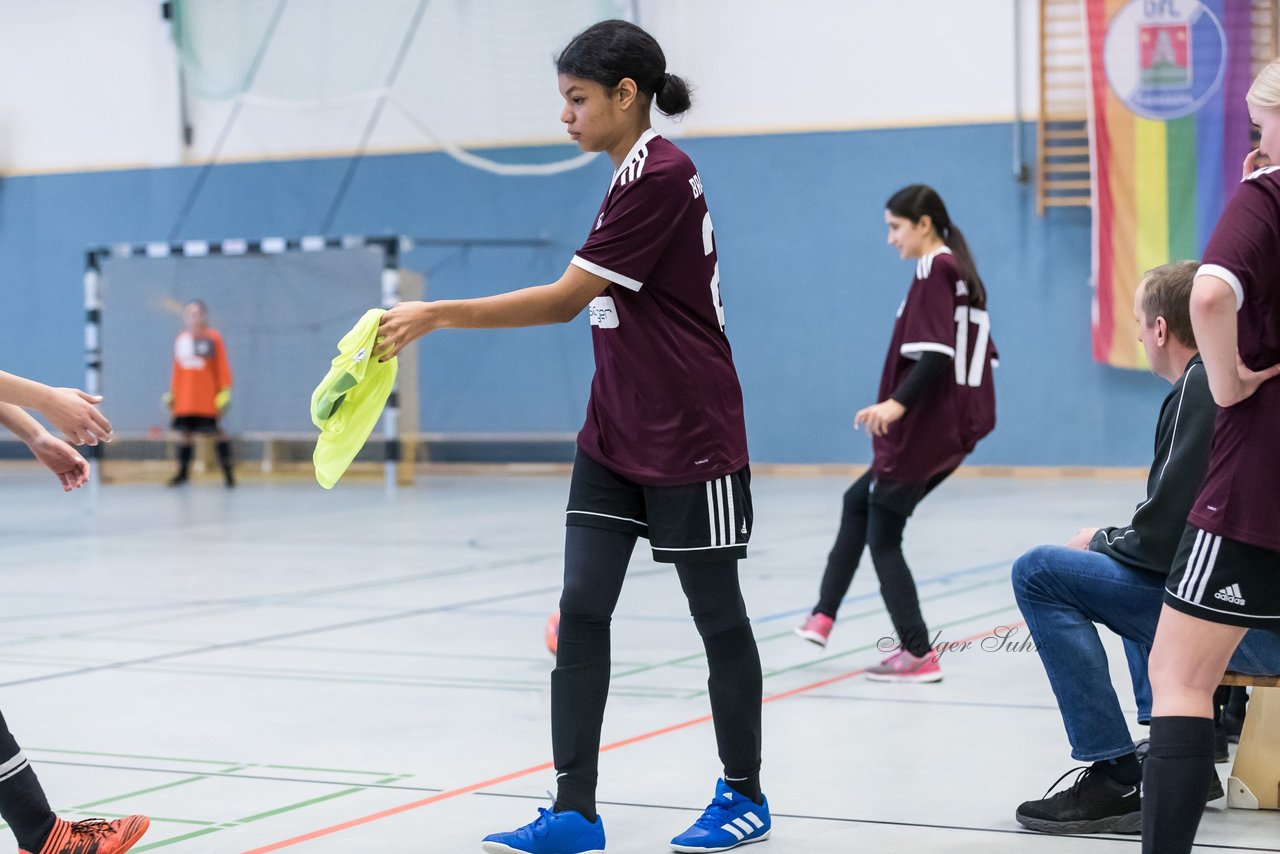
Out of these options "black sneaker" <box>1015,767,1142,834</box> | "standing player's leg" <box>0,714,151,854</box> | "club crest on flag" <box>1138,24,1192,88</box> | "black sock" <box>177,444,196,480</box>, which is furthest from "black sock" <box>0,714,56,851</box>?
"club crest on flag" <box>1138,24,1192,88</box>

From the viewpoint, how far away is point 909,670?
4.96 metres

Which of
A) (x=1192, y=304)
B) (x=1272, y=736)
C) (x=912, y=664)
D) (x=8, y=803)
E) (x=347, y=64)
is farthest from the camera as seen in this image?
(x=347, y=64)

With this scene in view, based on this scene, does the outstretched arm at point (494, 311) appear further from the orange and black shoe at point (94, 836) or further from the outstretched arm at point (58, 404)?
the orange and black shoe at point (94, 836)

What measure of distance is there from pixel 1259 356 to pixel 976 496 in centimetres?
973

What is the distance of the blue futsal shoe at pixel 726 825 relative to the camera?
3096mm

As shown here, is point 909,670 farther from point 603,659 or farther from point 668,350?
point 668,350

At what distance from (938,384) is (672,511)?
7.04 feet

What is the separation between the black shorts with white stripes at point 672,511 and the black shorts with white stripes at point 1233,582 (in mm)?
931

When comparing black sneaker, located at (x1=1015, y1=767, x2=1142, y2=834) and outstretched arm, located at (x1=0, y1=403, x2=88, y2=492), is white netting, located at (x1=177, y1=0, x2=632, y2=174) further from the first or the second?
black sneaker, located at (x1=1015, y1=767, x2=1142, y2=834)

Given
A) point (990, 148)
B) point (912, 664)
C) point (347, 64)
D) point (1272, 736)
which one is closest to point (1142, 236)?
point (990, 148)

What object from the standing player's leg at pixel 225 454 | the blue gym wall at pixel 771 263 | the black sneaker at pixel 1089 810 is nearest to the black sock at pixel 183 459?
the standing player's leg at pixel 225 454

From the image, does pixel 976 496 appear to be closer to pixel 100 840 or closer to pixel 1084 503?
pixel 1084 503

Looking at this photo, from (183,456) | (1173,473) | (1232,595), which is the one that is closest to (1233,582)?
(1232,595)

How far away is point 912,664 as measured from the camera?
4969 millimetres
